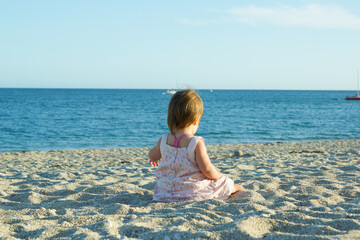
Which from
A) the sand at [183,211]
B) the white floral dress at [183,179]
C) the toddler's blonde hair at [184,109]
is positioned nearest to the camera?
the sand at [183,211]

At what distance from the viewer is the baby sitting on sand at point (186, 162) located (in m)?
3.37

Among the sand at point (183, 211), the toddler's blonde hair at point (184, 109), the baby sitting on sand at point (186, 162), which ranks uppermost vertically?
the toddler's blonde hair at point (184, 109)

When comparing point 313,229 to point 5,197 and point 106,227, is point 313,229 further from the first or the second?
point 5,197

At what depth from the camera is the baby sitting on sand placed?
11.0ft

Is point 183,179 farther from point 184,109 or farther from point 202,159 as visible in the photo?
point 184,109

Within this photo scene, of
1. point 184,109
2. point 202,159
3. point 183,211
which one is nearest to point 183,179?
point 202,159

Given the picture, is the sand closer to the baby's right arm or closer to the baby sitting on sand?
the baby sitting on sand

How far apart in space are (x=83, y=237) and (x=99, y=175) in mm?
3444

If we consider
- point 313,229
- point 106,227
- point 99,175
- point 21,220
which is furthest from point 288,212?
point 99,175

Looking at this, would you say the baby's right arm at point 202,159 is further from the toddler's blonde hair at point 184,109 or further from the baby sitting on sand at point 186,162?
the toddler's blonde hair at point 184,109

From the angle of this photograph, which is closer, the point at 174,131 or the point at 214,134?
the point at 174,131

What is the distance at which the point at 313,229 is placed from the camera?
2.49 m

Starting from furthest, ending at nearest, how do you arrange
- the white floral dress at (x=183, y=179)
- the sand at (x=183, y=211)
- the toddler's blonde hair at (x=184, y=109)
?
the white floral dress at (x=183, y=179)
the toddler's blonde hair at (x=184, y=109)
the sand at (x=183, y=211)

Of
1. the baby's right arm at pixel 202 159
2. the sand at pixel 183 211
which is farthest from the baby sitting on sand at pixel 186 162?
the sand at pixel 183 211
